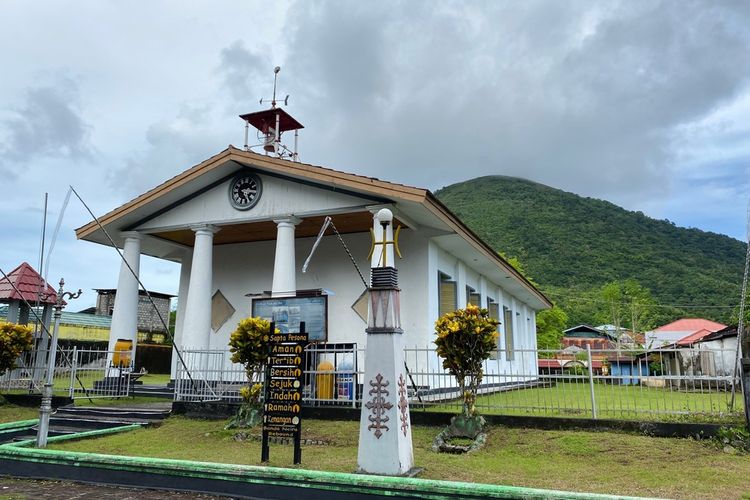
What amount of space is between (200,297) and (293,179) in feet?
12.9

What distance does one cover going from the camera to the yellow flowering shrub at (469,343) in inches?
348

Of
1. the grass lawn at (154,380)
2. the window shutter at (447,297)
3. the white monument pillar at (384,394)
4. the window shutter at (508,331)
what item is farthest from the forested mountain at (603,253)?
the white monument pillar at (384,394)

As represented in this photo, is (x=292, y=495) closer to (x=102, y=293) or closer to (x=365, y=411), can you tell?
(x=365, y=411)

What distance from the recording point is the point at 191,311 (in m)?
14.3

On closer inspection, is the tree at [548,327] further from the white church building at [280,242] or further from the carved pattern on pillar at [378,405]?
the carved pattern on pillar at [378,405]

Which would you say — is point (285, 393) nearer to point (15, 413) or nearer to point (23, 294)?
point (15, 413)

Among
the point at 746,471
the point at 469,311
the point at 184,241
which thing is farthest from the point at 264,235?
the point at 746,471

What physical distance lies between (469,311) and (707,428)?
375 cm

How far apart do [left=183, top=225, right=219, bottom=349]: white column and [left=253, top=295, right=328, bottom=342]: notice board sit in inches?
119

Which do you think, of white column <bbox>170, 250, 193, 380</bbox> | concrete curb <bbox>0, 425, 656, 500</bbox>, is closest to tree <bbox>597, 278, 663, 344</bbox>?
white column <bbox>170, 250, 193, 380</bbox>

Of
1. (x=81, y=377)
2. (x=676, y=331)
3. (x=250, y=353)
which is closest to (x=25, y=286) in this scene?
(x=81, y=377)

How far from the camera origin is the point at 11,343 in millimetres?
12844

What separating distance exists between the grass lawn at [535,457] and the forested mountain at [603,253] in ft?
149

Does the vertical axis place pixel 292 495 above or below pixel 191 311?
below
